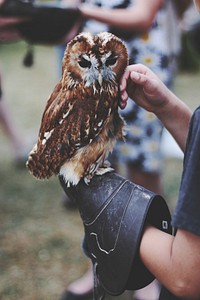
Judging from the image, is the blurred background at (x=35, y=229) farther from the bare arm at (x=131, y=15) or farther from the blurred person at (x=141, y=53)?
the bare arm at (x=131, y=15)

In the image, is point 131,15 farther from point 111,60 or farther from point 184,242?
point 184,242

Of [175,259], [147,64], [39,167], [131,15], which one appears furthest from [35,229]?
[175,259]

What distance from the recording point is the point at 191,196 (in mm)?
862

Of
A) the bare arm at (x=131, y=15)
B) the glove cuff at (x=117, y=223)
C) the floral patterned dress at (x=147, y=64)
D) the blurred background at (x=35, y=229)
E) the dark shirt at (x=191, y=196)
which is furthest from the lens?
the blurred background at (x=35, y=229)

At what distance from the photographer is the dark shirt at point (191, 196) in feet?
2.81

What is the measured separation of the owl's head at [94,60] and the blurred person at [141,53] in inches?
24.1

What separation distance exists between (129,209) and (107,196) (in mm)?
59

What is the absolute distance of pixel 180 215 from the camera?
34.3 inches

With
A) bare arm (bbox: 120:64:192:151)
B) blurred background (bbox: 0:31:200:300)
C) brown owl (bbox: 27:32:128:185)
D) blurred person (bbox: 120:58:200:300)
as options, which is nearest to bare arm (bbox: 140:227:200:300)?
blurred person (bbox: 120:58:200:300)

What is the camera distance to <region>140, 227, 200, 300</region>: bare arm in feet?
2.85

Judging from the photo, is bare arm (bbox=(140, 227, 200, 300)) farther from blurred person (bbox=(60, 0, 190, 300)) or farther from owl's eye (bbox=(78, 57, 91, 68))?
blurred person (bbox=(60, 0, 190, 300))

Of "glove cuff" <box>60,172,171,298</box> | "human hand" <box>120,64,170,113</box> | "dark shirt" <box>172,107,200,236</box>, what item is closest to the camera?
"dark shirt" <box>172,107,200,236</box>

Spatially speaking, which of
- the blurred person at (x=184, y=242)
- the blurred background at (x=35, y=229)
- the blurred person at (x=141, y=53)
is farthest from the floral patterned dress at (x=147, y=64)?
the blurred person at (x=184, y=242)

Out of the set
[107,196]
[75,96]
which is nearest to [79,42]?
[75,96]
